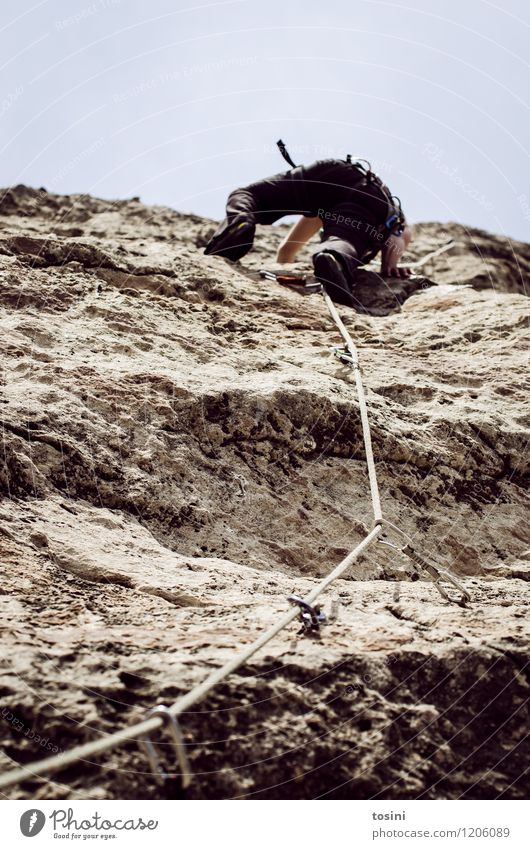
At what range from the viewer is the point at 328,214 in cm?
566

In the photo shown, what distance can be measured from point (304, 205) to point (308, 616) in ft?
14.3

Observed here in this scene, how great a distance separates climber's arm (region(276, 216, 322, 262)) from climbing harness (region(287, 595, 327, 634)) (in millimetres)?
4303

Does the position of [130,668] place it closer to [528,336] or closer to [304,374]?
[304,374]

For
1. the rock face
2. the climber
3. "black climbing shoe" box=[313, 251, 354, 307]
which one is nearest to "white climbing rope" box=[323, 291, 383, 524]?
the rock face

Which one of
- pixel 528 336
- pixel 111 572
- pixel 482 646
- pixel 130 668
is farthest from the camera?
pixel 528 336

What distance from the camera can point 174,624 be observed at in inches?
84.1

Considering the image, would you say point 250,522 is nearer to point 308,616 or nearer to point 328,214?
point 308,616

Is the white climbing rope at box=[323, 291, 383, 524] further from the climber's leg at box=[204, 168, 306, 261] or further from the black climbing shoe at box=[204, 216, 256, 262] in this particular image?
the climber's leg at box=[204, 168, 306, 261]

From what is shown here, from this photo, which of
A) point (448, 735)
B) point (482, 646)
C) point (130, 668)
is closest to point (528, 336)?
point (482, 646)

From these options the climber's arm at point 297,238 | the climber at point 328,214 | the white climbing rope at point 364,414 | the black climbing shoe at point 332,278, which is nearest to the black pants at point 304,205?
the climber at point 328,214

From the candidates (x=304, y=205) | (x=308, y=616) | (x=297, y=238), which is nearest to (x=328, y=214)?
(x=304, y=205)

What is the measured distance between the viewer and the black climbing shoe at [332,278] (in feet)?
16.3

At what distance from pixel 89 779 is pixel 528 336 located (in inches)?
146

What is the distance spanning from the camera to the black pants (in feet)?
18.0
